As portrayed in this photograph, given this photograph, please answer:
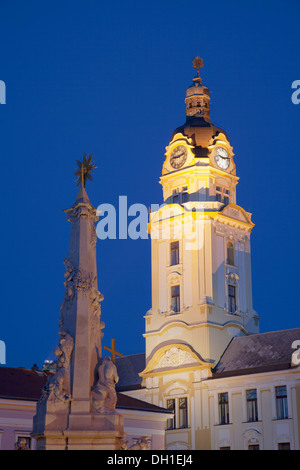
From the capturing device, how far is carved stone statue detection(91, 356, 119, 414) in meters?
21.6

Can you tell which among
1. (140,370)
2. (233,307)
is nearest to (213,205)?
(233,307)

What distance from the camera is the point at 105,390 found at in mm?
21781

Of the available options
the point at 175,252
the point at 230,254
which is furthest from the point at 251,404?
the point at 175,252

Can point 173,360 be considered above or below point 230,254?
below

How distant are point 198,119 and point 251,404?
2307 centimetres

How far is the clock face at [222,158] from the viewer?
5891 centimetres

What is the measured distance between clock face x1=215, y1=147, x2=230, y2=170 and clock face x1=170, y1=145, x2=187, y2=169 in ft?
7.94

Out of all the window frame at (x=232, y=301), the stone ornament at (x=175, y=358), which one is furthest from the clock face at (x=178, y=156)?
the stone ornament at (x=175, y=358)

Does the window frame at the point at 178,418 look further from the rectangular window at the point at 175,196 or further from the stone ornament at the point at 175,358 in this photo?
the rectangular window at the point at 175,196

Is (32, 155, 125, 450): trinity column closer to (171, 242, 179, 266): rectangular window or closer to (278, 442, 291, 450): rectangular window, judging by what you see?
(278, 442, 291, 450): rectangular window

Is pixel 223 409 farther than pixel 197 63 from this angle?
No

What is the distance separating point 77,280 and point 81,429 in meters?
4.18

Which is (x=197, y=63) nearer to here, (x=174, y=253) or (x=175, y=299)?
(x=174, y=253)
